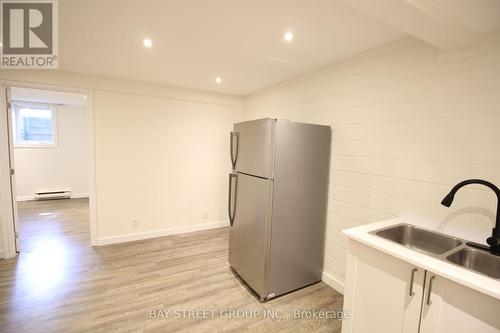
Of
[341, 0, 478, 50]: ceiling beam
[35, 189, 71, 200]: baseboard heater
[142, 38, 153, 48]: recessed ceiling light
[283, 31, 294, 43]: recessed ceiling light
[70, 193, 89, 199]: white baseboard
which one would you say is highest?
[283, 31, 294, 43]: recessed ceiling light

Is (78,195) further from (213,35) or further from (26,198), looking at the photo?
(213,35)

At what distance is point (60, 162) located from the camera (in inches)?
237

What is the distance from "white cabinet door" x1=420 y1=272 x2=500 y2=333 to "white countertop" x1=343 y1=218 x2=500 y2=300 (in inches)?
2.5

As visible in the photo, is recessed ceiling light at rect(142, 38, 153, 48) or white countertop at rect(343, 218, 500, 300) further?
recessed ceiling light at rect(142, 38, 153, 48)

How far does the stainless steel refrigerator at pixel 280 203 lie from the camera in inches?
86.4

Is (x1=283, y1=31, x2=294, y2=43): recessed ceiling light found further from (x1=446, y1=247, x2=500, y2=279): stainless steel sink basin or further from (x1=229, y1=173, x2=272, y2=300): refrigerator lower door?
(x1=446, y1=247, x2=500, y2=279): stainless steel sink basin

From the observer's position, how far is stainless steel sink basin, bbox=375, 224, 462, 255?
5.29ft

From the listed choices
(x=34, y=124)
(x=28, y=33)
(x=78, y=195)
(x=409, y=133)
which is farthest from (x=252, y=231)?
(x=34, y=124)

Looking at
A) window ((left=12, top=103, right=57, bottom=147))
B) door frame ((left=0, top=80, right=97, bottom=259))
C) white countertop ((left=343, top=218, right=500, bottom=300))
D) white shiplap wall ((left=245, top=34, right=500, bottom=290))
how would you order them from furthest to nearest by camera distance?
window ((left=12, top=103, right=57, bottom=147)) → door frame ((left=0, top=80, right=97, bottom=259)) → white shiplap wall ((left=245, top=34, right=500, bottom=290)) → white countertop ((left=343, top=218, right=500, bottom=300))

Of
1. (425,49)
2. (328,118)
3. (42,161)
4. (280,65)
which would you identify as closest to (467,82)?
(425,49)

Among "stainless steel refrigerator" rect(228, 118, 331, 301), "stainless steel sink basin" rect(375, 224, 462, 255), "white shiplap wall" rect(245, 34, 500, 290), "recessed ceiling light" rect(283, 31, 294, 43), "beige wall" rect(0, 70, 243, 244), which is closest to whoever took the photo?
"white shiplap wall" rect(245, 34, 500, 290)

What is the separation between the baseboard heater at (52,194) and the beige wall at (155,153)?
386 centimetres

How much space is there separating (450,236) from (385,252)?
651mm

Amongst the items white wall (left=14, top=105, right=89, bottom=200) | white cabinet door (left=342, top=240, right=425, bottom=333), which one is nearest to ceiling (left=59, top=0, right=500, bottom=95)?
white cabinet door (left=342, top=240, right=425, bottom=333)
